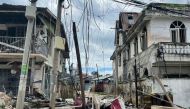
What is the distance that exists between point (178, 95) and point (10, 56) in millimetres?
10390

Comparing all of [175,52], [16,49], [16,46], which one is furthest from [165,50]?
[16,46]

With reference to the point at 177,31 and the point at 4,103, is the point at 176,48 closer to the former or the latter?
Answer: the point at 177,31

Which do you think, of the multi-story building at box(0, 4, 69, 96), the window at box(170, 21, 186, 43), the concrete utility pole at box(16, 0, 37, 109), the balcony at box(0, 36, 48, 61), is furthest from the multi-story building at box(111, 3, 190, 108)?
the concrete utility pole at box(16, 0, 37, 109)

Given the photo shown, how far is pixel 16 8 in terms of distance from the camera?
806 inches

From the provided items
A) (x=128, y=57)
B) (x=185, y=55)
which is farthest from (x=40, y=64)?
(x=128, y=57)

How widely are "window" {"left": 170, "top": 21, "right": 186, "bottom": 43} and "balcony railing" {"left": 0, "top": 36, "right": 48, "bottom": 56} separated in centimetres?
925

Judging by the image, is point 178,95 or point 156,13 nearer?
point 178,95

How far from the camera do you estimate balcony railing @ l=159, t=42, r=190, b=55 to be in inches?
816

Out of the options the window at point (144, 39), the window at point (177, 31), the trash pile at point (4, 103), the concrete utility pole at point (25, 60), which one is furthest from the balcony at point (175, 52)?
the concrete utility pole at point (25, 60)

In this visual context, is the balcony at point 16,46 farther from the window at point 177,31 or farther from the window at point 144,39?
the window at point 177,31

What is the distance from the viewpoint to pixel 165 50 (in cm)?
2069

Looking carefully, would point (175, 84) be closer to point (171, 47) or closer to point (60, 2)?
point (171, 47)

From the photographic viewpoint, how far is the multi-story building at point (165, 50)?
19031 mm

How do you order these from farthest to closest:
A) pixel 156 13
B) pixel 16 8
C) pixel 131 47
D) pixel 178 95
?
pixel 131 47 < pixel 156 13 < pixel 16 8 < pixel 178 95
